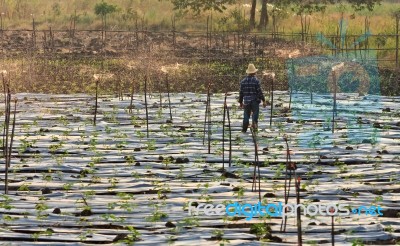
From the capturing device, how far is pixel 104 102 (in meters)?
17.2

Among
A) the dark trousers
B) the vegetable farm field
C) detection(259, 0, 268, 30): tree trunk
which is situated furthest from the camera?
detection(259, 0, 268, 30): tree trunk

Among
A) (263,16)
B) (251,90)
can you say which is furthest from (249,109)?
(263,16)

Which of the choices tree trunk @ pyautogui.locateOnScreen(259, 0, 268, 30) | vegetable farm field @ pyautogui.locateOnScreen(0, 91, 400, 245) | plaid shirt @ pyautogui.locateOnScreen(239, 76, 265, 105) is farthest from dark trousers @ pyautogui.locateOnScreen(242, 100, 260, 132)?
tree trunk @ pyautogui.locateOnScreen(259, 0, 268, 30)

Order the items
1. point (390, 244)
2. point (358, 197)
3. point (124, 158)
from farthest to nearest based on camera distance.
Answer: point (124, 158) → point (358, 197) → point (390, 244)

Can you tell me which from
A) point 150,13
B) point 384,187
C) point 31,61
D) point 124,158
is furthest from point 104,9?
point 384,187

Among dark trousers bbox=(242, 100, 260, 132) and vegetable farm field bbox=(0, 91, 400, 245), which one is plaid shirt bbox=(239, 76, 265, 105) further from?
vegetable farm field bbox=(0, 91, 400, 245)

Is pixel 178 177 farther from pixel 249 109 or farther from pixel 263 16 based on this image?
pixel 263 16

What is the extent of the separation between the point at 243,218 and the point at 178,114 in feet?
26.5

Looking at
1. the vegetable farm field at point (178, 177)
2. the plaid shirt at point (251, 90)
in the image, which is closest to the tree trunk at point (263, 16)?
the vegetable farm field at point (178, 177)

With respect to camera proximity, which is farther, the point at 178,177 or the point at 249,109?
the point at 249,109

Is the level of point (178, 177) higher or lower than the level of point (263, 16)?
lower

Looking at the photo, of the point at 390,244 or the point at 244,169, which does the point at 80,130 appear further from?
the point at 390,244

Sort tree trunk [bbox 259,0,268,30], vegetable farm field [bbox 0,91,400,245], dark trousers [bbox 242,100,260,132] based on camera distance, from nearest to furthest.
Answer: vegetable farm field [bbox 0,91,400,245] < dark trousers [bbox 242,100,260,132] < tree trunk [bbox 259,0,268,30]

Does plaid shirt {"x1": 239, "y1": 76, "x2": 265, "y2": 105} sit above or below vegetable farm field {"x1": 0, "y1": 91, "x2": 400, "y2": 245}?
above
